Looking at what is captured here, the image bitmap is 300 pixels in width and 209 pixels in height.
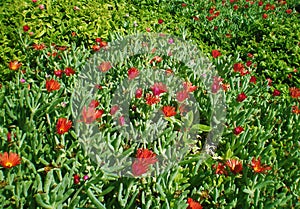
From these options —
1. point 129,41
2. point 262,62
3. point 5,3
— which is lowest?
point 262,62

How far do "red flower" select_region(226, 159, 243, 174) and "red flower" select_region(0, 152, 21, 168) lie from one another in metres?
0.96

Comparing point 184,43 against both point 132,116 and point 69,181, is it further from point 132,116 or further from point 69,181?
point 69,181

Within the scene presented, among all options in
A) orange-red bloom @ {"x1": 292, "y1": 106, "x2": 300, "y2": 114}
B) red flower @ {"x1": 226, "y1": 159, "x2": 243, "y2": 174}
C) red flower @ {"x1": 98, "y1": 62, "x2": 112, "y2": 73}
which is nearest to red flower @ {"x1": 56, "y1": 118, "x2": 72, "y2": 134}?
red flower @ {"x1": 98, "y1": 62, "x2": 112, "y2": 73}

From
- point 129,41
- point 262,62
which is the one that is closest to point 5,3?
point 129,41

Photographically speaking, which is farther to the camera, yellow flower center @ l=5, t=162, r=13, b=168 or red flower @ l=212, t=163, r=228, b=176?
red flower @ l=212, t=163, r=228, b=176

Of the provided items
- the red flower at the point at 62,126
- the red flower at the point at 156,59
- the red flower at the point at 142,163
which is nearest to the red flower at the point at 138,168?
the red flower at the point at 142,163

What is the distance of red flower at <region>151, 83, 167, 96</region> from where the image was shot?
205 centimetres

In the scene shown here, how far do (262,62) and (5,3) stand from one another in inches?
93.2

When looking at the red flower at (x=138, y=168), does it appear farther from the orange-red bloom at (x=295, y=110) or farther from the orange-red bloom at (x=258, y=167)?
the orange-red bloom at (x=295, y=110)

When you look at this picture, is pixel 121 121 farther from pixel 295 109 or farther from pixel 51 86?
pixel 295 109

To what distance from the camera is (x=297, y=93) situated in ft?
7.86

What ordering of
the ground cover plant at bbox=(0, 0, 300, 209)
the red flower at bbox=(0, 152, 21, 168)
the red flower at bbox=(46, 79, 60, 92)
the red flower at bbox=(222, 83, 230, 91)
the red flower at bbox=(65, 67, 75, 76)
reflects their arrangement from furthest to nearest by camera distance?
1. the red flower at bbox=(222, 83, 230, 91)
2. the red flower at bbox=(65, 67, 75, 76)
3. the red flower at bbox=(46, 79, 60, 92)
4. the ground cover plant at bbox=(0, 0, 300, 209)
5. the red flower at bbox=(0, 152, 21, 168)

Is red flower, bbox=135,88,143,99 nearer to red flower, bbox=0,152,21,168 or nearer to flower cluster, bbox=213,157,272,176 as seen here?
flower cluster, bbox=213,157,272,176

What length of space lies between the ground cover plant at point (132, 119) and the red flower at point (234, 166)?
0.04ft
